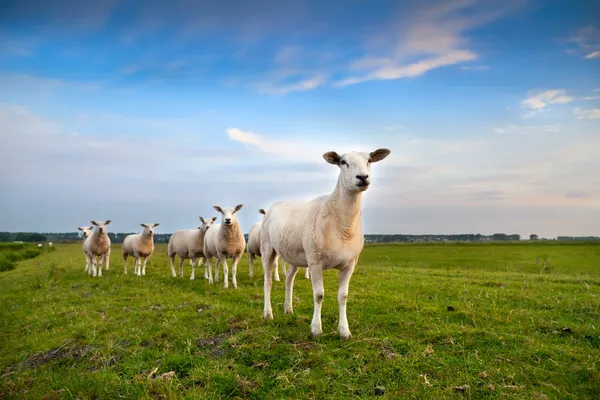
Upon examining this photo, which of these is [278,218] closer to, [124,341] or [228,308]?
[228,308]

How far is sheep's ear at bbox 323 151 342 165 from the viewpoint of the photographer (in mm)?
8062

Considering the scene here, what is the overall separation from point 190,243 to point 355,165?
45.6 ft

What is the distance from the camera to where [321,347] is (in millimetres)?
7367

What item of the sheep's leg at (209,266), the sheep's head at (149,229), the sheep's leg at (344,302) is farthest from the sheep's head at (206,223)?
the sheep's leg at (344,302)

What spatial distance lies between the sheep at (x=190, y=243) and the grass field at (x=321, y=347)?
5.97m

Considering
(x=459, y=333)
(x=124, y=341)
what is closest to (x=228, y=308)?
(x=124, y=341)

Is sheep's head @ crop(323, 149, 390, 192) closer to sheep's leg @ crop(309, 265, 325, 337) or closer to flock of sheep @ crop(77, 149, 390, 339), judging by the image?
flock of sheep @ crop(77, 149, 390, 339)

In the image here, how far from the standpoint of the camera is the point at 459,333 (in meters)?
7.66

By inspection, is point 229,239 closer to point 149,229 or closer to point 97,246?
point 149,229

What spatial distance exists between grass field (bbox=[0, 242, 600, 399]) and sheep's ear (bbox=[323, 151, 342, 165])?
3364 millimetres

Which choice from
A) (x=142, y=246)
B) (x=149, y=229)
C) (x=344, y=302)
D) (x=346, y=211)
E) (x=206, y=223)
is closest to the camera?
(x=346, y=211)

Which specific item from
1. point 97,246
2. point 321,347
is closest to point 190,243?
point 97,246

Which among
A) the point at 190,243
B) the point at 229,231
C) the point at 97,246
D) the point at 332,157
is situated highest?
the point at 332,157

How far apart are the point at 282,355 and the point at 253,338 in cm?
107
